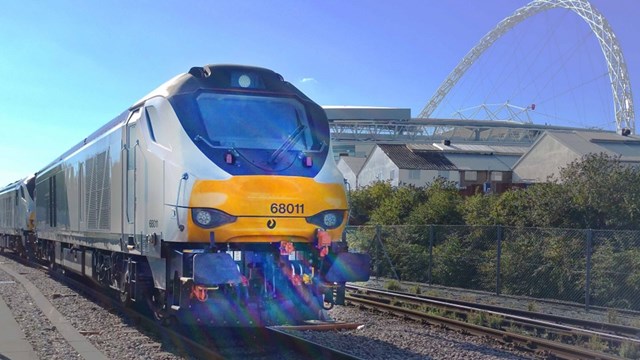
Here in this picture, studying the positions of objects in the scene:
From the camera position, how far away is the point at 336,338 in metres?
9.66

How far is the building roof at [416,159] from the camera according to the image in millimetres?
50969

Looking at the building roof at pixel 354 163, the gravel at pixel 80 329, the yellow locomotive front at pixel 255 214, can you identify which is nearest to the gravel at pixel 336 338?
the gravel at pixel 80 329

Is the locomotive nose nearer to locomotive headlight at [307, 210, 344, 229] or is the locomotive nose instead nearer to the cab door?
locomotive headlight at [307, 210, 344, 229]

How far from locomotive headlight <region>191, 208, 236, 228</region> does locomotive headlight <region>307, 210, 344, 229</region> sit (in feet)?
3.69

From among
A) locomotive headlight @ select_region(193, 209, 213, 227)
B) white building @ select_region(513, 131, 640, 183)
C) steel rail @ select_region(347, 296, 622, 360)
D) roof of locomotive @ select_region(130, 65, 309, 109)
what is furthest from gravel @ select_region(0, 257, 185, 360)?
white building @ select_region(513, 131, 640, 183)

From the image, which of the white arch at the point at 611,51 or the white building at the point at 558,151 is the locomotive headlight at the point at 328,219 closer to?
the white building at the point at 558,151

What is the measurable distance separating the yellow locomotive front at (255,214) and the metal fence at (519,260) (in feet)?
31.7

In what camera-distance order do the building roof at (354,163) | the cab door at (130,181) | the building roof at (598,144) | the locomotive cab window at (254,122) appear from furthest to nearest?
1. the building roof at (354,163)
2. the building roof at (598,144)
3. the cab door at (130,181)
4. the locomotive cab window at (254,122)

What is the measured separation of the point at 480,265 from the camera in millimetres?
19766

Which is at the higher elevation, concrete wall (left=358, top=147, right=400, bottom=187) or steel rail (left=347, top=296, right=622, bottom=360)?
concrete wall (left=358, top=147, right=400, bottom=187)

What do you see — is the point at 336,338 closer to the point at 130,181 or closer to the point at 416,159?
the point at 130,181

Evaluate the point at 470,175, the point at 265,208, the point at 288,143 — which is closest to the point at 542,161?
the point at 470,175

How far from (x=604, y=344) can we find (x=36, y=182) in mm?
18079

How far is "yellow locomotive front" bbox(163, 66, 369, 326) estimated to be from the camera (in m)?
7.27
